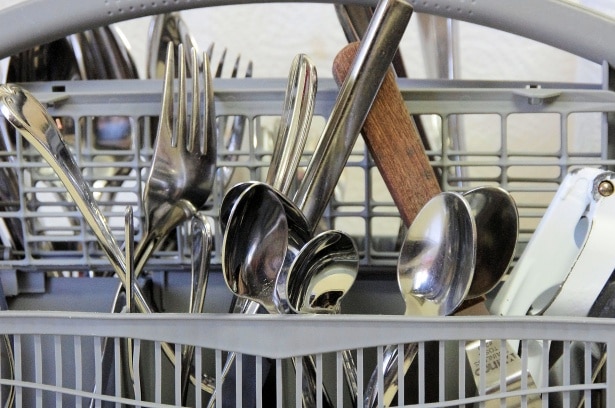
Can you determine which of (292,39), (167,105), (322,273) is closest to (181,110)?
(167,105)

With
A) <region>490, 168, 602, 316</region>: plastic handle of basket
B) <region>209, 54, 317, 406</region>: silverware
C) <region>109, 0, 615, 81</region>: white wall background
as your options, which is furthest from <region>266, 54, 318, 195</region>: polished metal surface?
<region>109, 0, 615, 81</region>: white wall background

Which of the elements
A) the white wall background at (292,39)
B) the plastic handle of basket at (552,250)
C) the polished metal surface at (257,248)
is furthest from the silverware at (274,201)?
the white wall background at (292,39)

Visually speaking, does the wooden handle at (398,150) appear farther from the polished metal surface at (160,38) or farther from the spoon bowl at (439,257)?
the polished metal surface at (160,38)

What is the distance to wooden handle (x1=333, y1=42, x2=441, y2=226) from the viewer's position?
1.19ft

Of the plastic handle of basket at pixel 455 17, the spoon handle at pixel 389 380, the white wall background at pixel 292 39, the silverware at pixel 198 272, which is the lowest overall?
the spoon handle at pixel 389 380

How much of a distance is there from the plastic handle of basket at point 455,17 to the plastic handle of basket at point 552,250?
0.07 meters

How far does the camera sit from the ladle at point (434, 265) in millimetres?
312

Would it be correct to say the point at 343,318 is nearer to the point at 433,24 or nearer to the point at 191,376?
the point at 191,376

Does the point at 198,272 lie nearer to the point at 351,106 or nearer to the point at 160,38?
the point at 351,106

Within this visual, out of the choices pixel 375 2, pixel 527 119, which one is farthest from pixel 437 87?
pixel 527 119

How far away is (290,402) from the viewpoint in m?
0.39

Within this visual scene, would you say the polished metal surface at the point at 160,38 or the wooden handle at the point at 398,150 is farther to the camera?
the polished metal surface at the point at 160,38

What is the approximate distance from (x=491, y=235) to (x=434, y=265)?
33 mm

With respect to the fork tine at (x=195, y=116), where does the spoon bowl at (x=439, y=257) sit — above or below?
below
